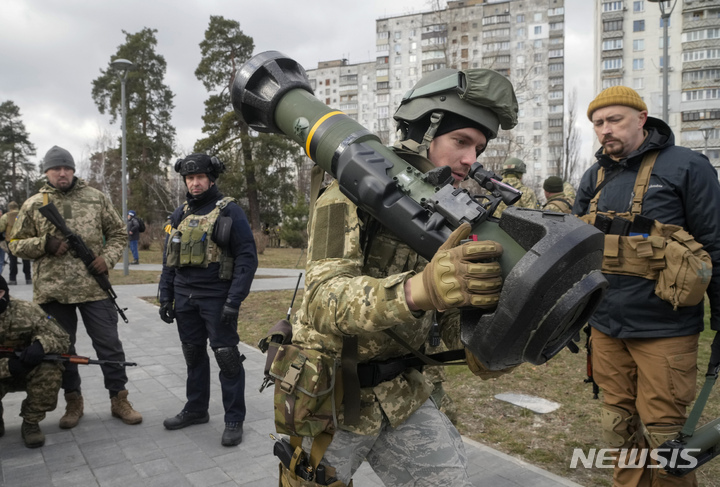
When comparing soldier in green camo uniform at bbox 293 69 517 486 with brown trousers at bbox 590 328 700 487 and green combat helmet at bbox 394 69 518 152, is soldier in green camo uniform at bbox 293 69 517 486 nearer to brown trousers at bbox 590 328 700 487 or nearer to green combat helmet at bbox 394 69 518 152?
green combat helmet at bbox 394 69 518 152

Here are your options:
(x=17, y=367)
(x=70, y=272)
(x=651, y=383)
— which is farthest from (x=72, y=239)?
(x=651, y=383)

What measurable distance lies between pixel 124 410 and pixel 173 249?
157cm

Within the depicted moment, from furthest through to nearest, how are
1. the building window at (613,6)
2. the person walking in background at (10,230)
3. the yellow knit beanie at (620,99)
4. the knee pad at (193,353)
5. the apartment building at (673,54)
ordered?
the building window at (613,6)
the apartment building at (673,54)
the person walking in background at (10,230)
the knee pad at (193,353)
the yellow knit beanie at (620,99)

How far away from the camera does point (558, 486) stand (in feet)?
10.2

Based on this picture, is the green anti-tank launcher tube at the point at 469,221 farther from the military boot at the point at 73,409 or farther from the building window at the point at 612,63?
the building window at the point at 612,63

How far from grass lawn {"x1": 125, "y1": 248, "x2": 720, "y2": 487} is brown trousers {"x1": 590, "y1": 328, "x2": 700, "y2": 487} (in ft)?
1.88

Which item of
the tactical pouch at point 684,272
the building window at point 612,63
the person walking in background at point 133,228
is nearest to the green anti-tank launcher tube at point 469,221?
the tactical pouch at point 684,272

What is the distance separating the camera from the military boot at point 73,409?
4262 mm

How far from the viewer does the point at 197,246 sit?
4043 millimetres

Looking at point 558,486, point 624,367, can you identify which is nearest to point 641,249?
point 624,367

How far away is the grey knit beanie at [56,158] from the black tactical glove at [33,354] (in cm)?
156

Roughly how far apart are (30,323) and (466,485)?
3841mm

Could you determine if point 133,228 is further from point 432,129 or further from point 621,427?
point 432,129

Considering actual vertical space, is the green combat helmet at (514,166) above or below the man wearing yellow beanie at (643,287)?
above
